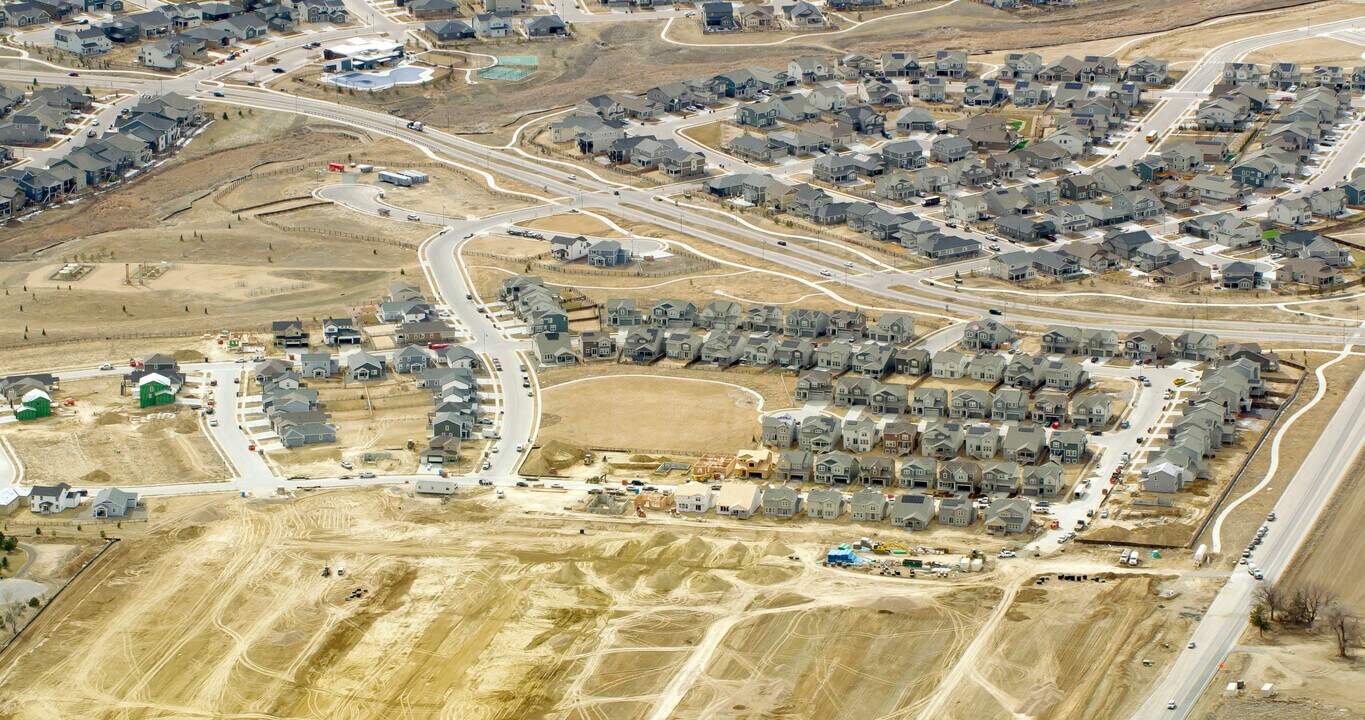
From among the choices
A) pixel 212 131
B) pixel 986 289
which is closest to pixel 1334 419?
pixel 986 289

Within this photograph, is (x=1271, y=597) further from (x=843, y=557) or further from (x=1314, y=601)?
(x=843, y=557)

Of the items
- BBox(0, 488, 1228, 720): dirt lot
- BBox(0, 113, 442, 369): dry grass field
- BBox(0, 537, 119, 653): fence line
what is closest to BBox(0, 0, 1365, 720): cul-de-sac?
BBox(0, 537, 119, 653): fence line

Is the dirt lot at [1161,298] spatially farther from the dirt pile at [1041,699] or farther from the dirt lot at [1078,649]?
the dirt pile at [1041,699]

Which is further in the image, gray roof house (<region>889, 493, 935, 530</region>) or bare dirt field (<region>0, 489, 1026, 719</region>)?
gray roof house (<region>889, 493, 935, 530</region>)

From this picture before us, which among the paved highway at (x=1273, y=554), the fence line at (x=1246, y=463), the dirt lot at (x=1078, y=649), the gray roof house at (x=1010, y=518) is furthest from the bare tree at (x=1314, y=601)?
the gray roof house at (x=1010, y=518)

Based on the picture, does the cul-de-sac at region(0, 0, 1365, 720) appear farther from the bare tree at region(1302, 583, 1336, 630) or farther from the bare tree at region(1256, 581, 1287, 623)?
the bare tree at region(1256, 581, 1287, 623)

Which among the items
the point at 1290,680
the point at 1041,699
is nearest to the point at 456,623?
the point at 1041,699

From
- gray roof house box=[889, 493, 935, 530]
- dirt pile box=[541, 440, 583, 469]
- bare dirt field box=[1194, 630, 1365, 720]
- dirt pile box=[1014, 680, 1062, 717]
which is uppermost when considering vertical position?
bare dirt field box=[1194, 630, 1365, 720]
